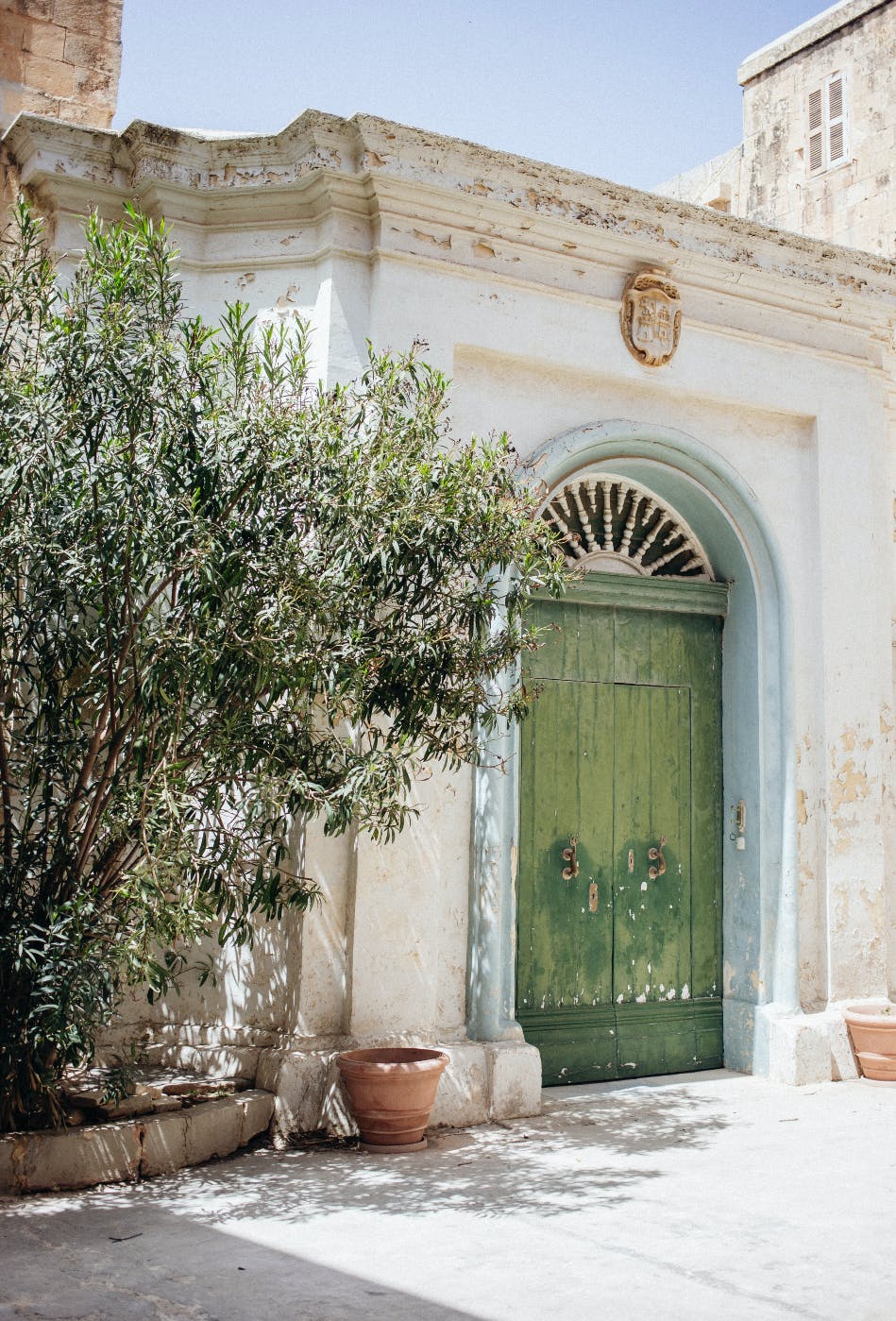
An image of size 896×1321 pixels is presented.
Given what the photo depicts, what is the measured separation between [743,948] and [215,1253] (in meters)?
3.72

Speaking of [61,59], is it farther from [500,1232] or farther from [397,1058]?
[500,1232]

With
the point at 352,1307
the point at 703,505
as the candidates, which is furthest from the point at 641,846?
the point at 352,1307

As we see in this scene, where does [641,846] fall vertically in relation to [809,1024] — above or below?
above

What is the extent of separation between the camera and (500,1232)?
4012 millimetres

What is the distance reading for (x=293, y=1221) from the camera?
409cm

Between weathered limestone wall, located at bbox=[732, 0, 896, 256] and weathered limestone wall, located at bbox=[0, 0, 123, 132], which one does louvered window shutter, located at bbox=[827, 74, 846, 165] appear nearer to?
weathered limestone wall, located at bbox=[732, 0, 896, 256]

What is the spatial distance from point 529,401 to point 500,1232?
12.9ft

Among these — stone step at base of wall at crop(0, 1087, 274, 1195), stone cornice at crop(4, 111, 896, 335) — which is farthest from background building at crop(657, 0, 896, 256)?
stone step at base of wall at crop(0, 1087, 274, 1195)

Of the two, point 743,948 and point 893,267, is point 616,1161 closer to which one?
point 743,948

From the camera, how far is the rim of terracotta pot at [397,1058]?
4.93m

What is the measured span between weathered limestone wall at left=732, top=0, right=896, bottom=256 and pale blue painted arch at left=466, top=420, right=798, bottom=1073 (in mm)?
5366

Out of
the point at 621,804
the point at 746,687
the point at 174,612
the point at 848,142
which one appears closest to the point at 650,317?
the point at 746,687

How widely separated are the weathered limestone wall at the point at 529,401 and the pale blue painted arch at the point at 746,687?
0.03 metres

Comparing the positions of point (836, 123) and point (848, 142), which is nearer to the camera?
point (848, 142)
